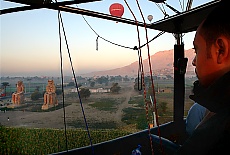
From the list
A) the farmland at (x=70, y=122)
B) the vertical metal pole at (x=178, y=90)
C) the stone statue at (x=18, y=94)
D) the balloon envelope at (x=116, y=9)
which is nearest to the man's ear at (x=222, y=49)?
the vertical metal pole at (x=178, y=90)

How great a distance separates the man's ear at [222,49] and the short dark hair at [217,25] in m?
0.01

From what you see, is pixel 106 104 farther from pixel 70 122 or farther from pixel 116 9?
pixel 116 9

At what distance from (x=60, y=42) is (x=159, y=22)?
1.23m

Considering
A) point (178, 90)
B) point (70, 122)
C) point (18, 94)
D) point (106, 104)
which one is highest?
point (178, 90)

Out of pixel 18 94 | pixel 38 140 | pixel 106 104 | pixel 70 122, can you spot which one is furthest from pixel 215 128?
pixel 106 104

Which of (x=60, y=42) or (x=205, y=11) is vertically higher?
(x=205, y=11)

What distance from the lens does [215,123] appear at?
387mm

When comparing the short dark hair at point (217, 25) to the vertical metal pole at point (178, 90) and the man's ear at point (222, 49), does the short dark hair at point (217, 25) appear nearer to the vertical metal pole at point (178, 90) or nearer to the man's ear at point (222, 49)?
the man's ear at point (222, 49)

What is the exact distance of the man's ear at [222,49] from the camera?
0.43 m

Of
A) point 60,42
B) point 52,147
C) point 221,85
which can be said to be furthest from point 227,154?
point 52,147

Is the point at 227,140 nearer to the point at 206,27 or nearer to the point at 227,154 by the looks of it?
the point at 227,154

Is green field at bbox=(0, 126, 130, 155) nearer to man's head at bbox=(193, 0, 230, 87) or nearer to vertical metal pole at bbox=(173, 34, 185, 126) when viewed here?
vertical metal pole at bbox=(173, 34, 185, 126)

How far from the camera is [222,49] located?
1.44ft

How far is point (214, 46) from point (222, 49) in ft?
0.08
